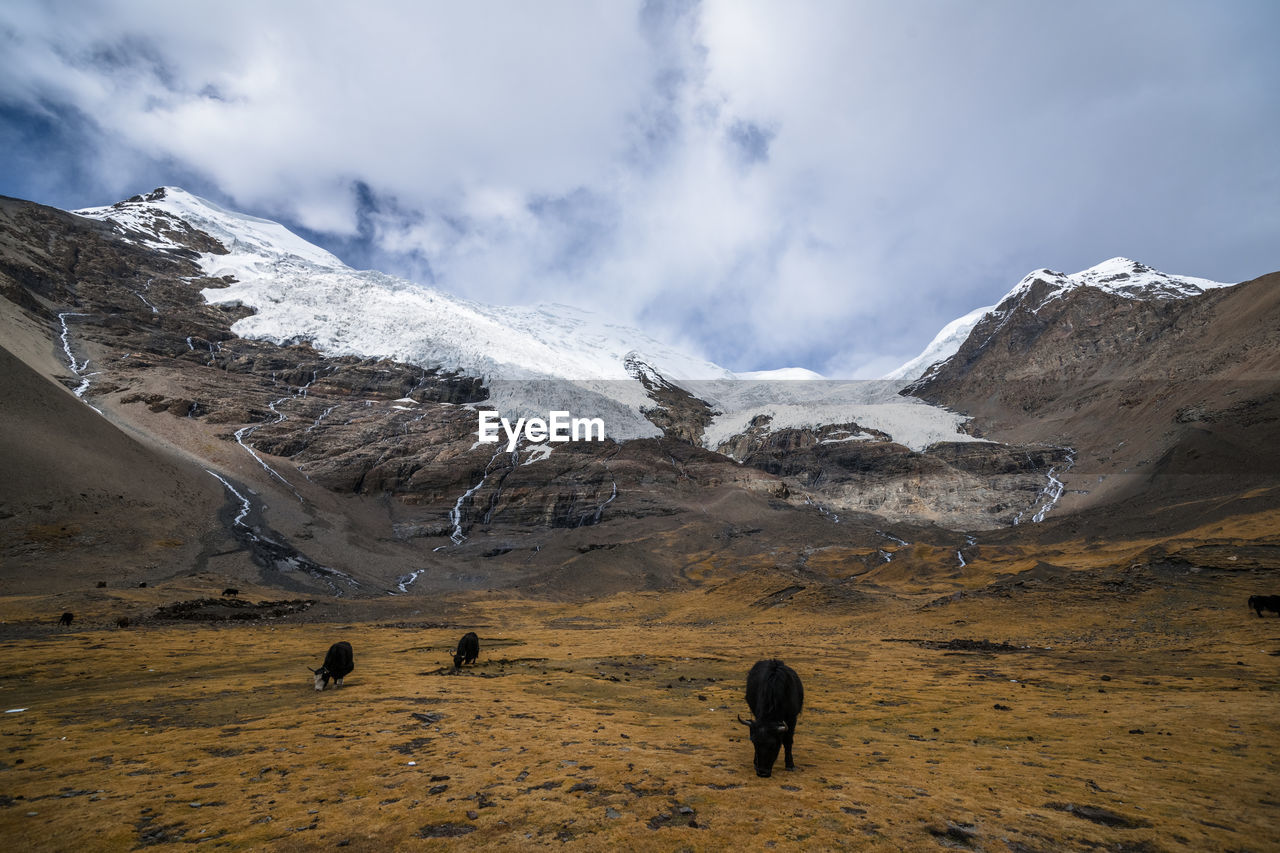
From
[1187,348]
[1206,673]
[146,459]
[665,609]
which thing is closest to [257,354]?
[146,459]

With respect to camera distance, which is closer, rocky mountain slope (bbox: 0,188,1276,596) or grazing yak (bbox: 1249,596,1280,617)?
grazing yak (bbox: 1249,596,1280,617)

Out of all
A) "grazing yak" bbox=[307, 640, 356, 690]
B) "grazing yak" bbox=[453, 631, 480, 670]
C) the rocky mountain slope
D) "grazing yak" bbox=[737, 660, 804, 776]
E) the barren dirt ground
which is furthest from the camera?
the rocky mountain slope

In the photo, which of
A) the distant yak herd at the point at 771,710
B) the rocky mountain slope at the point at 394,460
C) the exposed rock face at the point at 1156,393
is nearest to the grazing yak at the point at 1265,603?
the distant yak herd at the point at 771,710

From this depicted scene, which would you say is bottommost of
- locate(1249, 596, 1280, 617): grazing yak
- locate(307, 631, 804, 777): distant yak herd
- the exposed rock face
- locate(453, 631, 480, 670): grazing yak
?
locate(453, 631, 480, 670): grazing yak

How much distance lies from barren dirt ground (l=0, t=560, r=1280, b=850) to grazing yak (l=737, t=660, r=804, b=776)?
0.40 m

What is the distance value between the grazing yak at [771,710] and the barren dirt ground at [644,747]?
0.40m

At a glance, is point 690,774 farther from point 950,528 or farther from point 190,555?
point 950,528

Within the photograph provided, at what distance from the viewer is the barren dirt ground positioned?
7617mm

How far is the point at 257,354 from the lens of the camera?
16212 centimetres

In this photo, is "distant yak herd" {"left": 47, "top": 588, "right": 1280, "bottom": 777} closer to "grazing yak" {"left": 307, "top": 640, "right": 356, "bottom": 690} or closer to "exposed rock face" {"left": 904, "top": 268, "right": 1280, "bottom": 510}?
"grazing yak" {"left": 307, "top": 640, "right": 356, "bottom": 690}

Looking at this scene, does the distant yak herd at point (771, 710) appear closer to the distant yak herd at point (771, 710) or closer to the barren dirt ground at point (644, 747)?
the distant yak herd at point (771, 710)

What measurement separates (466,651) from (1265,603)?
133 ft

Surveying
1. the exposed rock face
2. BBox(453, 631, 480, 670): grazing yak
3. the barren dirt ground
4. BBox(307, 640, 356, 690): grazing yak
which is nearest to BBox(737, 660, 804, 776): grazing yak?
the barren dirt ground

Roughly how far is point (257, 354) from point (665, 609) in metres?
156
